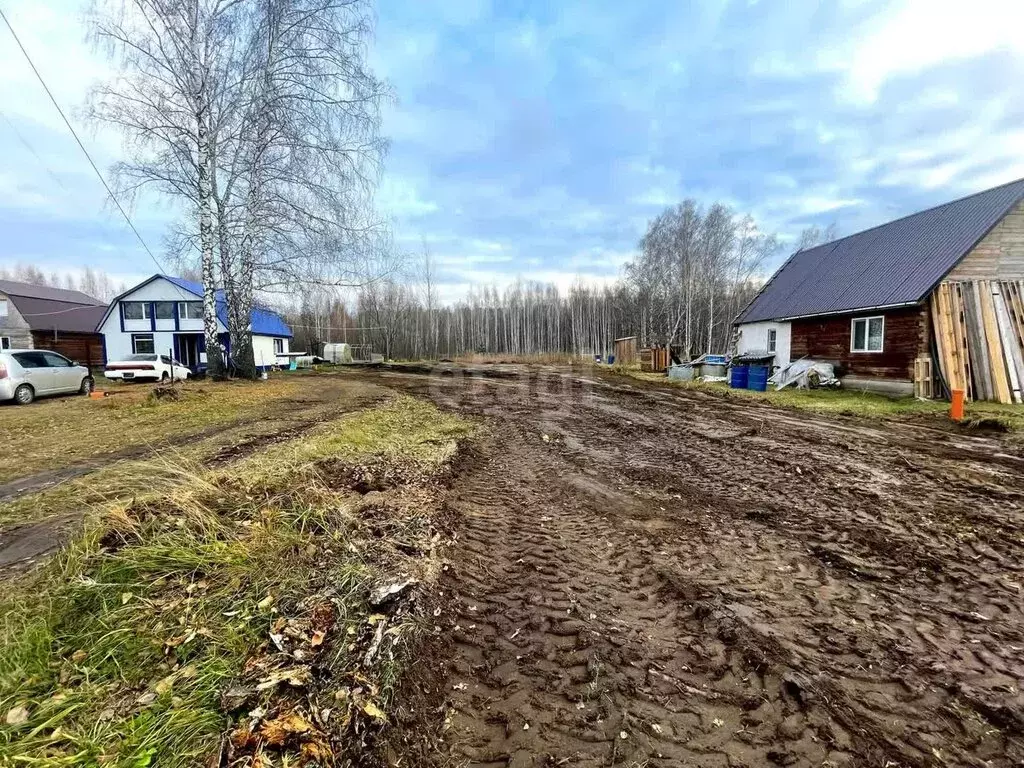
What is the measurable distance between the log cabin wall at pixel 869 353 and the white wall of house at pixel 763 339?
51 centimetres

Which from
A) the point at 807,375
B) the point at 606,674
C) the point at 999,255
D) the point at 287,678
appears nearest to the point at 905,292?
the point at 999,255

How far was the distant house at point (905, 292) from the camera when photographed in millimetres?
13180

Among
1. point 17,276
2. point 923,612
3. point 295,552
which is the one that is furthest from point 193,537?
point 17,276

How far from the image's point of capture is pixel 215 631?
A: 2.32m

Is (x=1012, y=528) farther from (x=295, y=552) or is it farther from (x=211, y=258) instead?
(x=211, y=258)

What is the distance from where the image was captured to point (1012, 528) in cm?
426

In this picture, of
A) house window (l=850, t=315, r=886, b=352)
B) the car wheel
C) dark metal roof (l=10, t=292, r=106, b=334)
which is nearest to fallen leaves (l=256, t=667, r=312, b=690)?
the car wheel

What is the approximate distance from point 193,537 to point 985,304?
18.7m

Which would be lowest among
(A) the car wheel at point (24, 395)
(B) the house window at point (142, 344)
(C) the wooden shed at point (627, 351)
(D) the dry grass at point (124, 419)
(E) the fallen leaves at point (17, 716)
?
(E) the fallen leaves at point (17, 716)

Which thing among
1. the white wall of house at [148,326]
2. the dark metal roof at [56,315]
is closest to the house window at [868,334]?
the white wall of house at [148,326]

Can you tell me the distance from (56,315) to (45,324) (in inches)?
66.9

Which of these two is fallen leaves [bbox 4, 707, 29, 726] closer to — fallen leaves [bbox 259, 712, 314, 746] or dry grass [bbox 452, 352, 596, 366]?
fallen leaves [bbox 259, 712, 314, 746]

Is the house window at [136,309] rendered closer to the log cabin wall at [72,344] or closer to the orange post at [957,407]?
the log cabin wall at [72,344]

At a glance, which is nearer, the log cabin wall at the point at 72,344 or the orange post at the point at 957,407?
the orange post at the point at 957,407
